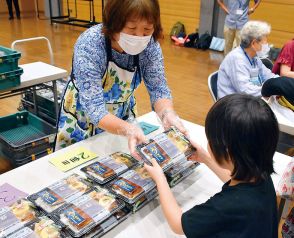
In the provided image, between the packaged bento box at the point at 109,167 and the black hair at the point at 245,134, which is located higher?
the black hair at the point at 245,134

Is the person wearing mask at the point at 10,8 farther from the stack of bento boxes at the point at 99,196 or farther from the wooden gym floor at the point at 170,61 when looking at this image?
the stack of bento boxes at the point at 99,196

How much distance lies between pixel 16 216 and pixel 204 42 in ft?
19.4

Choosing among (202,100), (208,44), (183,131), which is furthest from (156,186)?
(208,44)

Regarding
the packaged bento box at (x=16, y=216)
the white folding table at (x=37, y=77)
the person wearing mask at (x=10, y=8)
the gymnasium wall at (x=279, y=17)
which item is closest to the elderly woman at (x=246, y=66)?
the white folding table at (x=37, y=77)

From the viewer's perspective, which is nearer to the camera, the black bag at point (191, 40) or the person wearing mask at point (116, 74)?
the person wearing mask at point (116, 74)

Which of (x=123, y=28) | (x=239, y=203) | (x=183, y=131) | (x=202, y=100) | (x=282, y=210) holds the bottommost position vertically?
(x=202, y=100)

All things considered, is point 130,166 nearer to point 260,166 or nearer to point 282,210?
point 260,166

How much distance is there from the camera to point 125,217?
1115mm

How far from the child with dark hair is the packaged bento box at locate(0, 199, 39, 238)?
475 millimetres

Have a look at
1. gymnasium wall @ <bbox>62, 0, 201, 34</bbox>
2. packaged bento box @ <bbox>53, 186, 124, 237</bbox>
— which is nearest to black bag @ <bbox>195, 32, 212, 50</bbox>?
gymnasium wall @ <bbox>62, 0, 201, 34</bbox>

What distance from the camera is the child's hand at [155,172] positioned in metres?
1.12

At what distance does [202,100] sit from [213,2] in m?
3.20

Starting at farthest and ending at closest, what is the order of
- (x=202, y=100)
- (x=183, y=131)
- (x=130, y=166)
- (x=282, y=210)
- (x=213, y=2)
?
(x=213, y=2) → (x=202, y=100) → (x=282, y=210) → (x=183, y=131) → (x=130, y=166)

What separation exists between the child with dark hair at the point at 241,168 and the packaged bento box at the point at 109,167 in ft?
1.31
